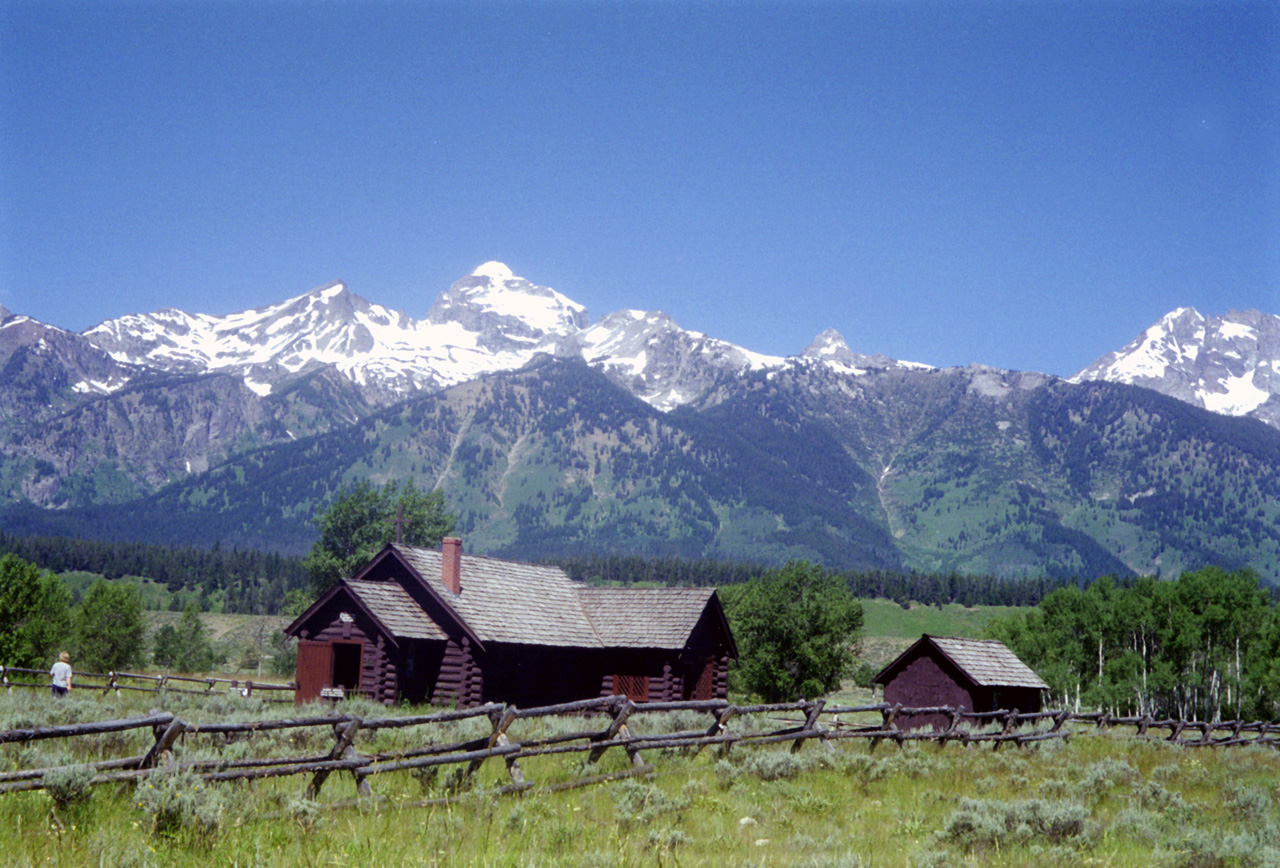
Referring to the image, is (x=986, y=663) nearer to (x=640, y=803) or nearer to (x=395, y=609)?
(x=395, y=609)

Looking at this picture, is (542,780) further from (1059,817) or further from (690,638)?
(690,638)

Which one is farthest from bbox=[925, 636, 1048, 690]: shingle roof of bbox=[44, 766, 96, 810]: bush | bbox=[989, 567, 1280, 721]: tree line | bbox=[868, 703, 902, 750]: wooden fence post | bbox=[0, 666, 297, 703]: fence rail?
bbox=[989, 567, 1280, 721]: tree line

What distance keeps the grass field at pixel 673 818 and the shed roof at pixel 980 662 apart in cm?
2293

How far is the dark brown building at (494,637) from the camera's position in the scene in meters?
39.1

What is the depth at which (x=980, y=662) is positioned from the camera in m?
43.4

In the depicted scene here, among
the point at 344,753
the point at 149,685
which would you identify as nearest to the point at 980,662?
the point at 344,753

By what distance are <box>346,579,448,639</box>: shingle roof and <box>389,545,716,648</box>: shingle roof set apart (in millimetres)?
1458

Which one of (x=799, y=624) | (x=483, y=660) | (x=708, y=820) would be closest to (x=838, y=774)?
(x=708, y=820)

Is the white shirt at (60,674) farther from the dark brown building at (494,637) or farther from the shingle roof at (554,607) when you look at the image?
the shingle roof at (554,607)

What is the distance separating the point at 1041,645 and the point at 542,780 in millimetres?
91366

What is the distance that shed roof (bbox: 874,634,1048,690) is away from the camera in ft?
139

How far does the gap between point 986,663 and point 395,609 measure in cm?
2583

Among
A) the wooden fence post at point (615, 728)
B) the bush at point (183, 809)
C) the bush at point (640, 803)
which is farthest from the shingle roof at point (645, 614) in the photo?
the bush at point (183, 809)

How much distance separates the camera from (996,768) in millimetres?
19812
